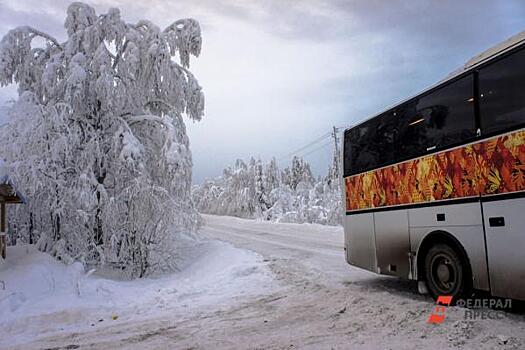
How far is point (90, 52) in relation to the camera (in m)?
12.9

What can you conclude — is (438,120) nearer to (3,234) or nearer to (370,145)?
(370,145)

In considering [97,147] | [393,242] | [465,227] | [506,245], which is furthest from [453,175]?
[97,147]

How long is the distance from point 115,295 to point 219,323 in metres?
3.64

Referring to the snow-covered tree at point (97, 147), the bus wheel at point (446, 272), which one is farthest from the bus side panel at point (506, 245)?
the snow-covered tree at point (97, 147)

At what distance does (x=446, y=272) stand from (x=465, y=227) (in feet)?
3.06

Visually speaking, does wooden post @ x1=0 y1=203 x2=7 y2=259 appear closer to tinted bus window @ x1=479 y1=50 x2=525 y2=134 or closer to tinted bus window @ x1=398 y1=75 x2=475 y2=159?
tinted bus window @ x1=398 y1=75 x2=475 y2=159

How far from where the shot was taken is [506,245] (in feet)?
18.5

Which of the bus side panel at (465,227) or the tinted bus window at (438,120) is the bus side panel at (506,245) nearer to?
the bus side panel at (465,227)

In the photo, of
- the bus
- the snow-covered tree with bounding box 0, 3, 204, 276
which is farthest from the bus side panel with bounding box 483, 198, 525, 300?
the snow-covered tree with bounding box 0, 3, 204, 276

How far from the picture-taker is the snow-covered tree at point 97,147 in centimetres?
1138

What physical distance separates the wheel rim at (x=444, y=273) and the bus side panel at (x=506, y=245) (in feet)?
2.69

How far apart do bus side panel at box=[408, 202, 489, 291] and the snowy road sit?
0.64m

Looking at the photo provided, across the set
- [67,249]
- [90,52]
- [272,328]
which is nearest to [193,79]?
[90,52]

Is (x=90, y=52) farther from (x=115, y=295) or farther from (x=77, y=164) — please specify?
(x=115, y=295)
